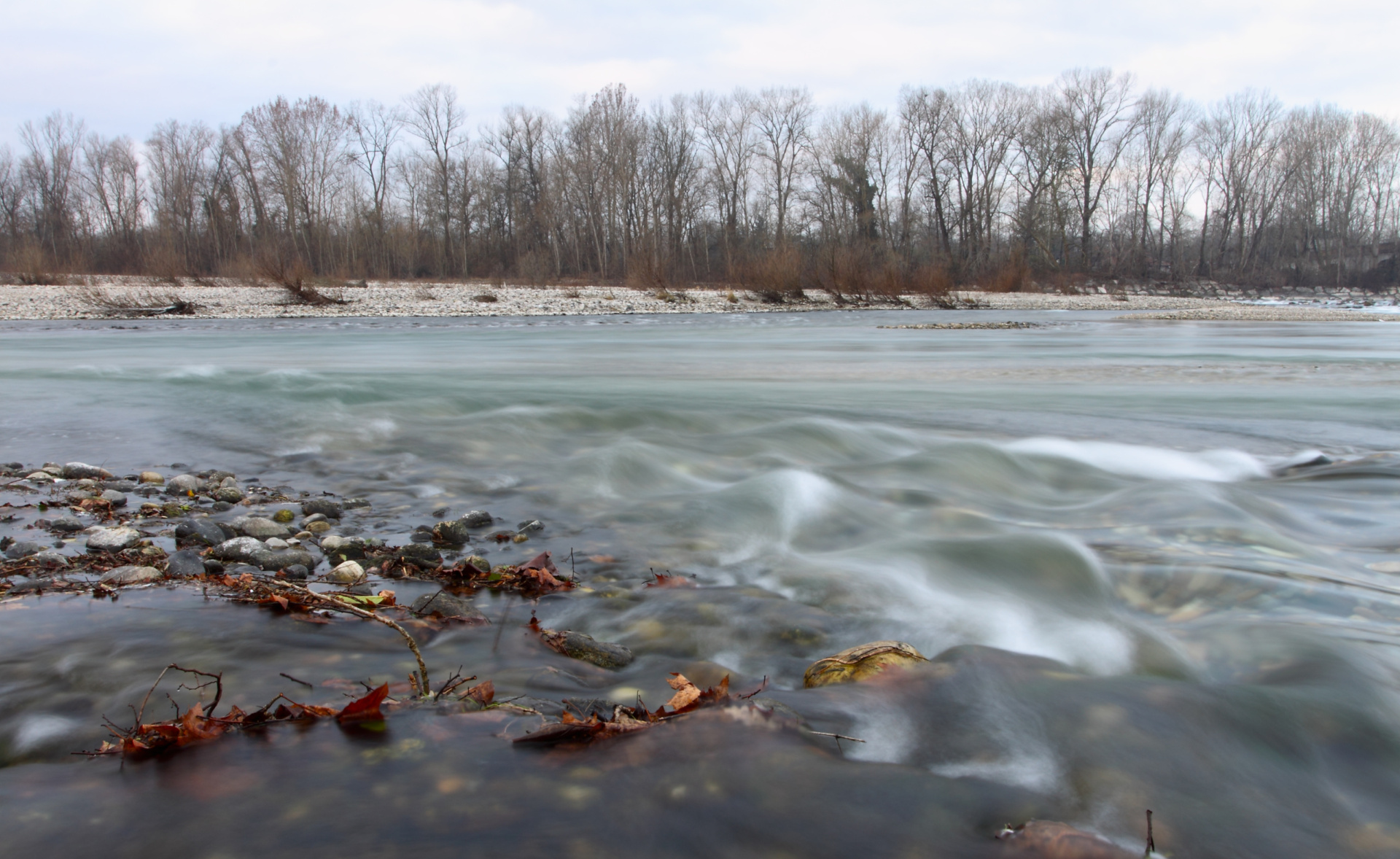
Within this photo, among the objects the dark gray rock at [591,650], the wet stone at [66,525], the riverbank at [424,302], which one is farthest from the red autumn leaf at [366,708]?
the riverbank at [424,302]

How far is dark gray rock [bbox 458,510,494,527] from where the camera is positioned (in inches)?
126

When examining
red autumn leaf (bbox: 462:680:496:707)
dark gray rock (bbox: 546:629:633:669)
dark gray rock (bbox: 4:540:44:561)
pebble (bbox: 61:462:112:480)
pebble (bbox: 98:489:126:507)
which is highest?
pebble (bbox: 61:462:112:480)

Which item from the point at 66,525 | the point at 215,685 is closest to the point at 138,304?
the point at 66,525

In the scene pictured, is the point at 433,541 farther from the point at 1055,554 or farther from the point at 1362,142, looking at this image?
the point at 1362,142

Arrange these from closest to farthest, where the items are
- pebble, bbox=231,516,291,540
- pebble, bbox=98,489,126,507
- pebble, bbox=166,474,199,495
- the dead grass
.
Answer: pebble, bbox=231,516,291,540 < pebble, bbox=98,489,126,507 < pebble, bbox=166,474,199,495 < the dead grass

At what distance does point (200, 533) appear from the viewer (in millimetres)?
2848

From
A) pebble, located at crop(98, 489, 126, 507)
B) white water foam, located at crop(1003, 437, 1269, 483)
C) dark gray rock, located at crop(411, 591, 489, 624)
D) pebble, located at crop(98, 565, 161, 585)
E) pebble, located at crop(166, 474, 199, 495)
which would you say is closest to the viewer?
dark gray rock, located at crop(411, 591, 489, 624)

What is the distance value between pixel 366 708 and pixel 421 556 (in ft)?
3.73

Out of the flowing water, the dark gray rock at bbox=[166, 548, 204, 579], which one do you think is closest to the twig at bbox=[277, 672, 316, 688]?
the flowing water

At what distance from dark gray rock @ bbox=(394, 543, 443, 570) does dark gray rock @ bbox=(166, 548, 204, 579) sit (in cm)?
60

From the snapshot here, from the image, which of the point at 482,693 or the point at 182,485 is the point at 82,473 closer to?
the point at 182,485

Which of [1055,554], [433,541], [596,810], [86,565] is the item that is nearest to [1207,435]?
[1055,554]

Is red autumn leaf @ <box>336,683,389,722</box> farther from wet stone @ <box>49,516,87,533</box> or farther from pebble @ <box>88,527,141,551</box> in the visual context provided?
wet stone @ <box>49,516,87,533</box>

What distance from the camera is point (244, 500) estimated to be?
3516 millimetres
